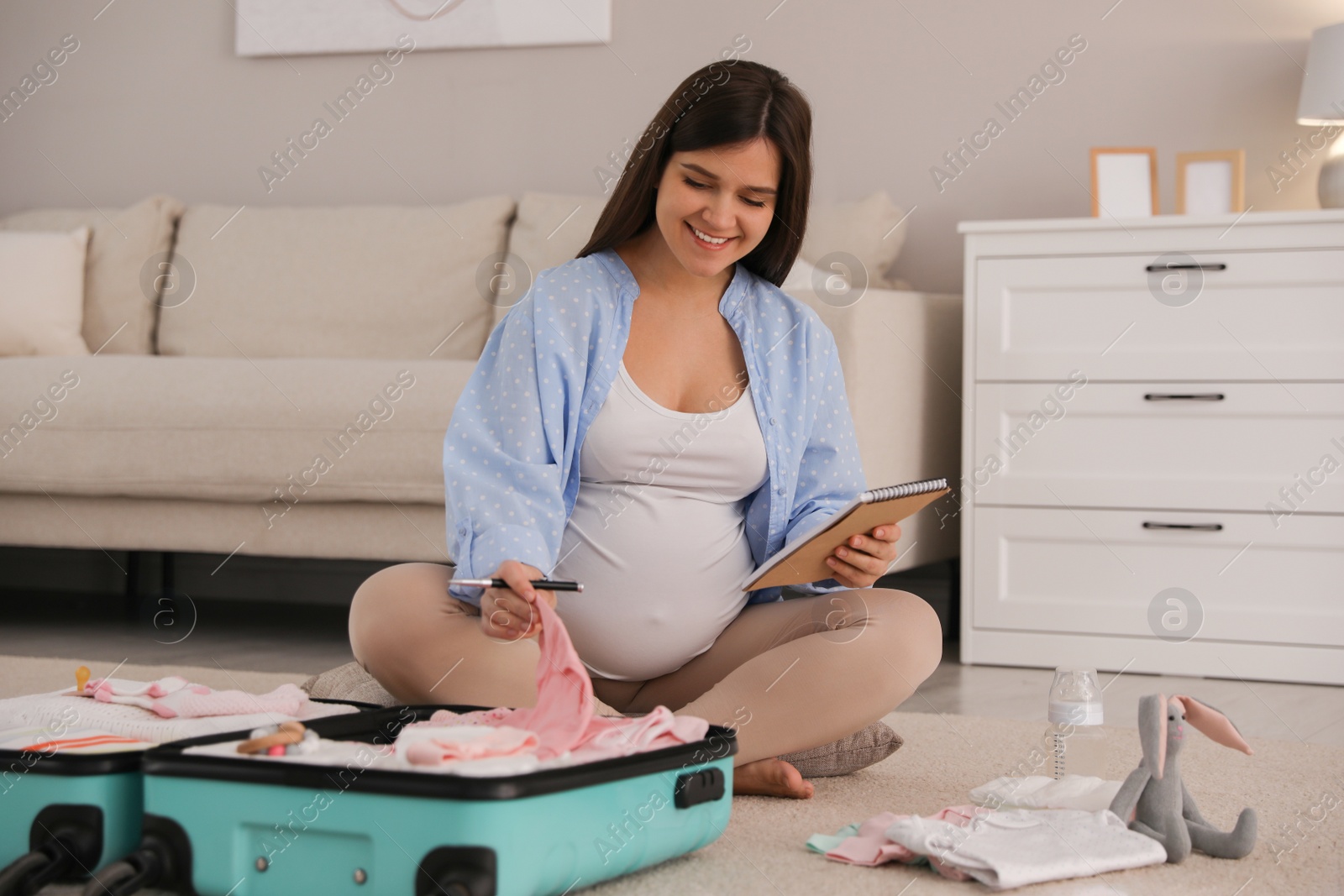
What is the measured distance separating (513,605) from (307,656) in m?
1.24

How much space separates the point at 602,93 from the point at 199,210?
3.01 feet

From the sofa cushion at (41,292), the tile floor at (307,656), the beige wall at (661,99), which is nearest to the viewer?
the tile floor at (307,656)

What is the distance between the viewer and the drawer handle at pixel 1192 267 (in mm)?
2156

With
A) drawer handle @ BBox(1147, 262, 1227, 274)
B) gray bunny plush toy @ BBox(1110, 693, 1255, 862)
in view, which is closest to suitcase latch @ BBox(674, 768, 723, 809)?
gray bunny plush toy @ BBox(1110, 693, 1255, 862)

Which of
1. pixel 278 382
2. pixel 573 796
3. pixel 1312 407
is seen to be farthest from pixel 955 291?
pixel 573 796

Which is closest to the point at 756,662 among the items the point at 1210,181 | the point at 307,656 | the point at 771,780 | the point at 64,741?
the point at 771,780

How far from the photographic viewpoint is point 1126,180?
7.93 feet

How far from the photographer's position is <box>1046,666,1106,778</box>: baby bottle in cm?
134

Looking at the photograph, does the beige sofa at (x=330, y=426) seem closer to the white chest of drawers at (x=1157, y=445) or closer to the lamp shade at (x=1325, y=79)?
the white chest of drawers at (x=1157, y=445)

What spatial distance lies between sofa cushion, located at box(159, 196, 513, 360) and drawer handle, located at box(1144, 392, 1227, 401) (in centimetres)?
127

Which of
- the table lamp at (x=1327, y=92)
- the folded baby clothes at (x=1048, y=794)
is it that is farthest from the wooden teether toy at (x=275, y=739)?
the table lamp at (x=1327, y=92)

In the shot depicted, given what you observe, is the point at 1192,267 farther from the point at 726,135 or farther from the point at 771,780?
the point at 771,780

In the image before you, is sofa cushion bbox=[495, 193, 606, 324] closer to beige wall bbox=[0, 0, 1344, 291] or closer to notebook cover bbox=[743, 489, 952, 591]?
beige wall bbox=[0, 0, 1344, 291]

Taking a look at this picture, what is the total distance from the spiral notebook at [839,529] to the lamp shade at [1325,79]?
58.4 inches
